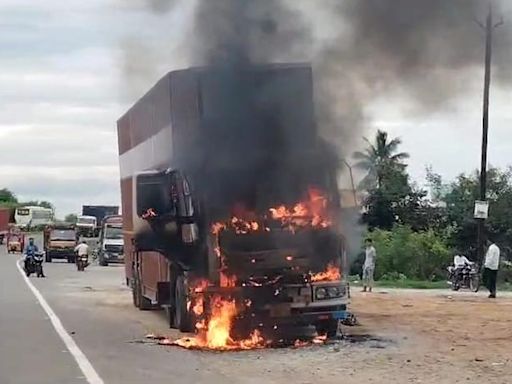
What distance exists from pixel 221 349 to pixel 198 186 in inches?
86.0

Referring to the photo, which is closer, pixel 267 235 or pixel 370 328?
pixel 267 235

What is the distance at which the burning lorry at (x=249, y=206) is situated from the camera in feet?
43.8

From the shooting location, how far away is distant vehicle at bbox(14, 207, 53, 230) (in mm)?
87750

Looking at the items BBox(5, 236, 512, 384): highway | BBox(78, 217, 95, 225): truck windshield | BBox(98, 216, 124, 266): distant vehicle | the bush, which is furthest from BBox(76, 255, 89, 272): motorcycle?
BBox(78, 217, 95, 225): truck windshield

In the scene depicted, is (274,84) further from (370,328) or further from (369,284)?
(369,284)

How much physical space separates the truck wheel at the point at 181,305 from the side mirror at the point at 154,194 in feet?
3.37

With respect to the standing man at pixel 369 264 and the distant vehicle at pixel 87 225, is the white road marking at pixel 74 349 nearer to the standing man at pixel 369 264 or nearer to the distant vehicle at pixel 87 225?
the standing man at pixel 369 264

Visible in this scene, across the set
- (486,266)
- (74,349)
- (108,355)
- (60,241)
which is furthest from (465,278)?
(60,241)

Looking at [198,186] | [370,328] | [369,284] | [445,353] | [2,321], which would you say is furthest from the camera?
[369,284]

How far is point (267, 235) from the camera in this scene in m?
13.5

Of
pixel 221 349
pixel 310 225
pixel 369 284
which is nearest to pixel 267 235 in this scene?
pixel 310 225

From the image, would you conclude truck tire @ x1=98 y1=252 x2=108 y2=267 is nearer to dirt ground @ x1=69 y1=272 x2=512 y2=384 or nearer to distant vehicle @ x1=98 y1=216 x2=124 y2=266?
distant vehicle @ x1=98 y1=216 x2=124 y2=266

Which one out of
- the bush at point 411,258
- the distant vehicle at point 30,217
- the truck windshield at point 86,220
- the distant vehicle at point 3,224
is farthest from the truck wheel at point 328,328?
the distant vehicle at point 30,217

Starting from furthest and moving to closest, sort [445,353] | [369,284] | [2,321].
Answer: [369,284] → [2,321] → [445,353]
